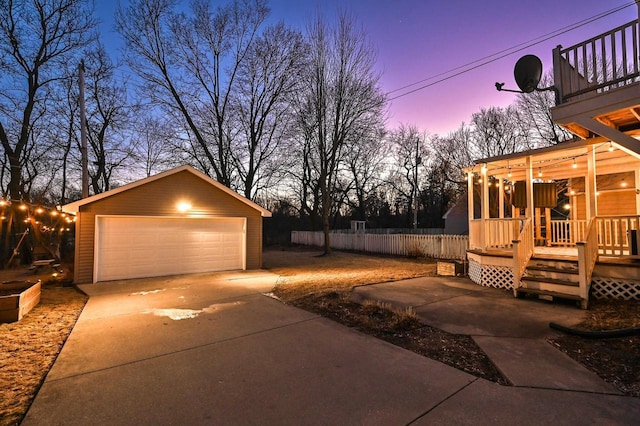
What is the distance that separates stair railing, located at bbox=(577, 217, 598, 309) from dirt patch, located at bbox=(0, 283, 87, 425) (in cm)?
773

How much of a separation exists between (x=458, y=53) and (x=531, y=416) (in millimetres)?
11327

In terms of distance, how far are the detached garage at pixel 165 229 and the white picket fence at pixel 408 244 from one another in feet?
25.5

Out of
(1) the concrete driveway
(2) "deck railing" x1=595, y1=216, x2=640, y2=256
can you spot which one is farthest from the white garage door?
(2) "deck railing" x1=595, y1=216, x2=640, y2=256

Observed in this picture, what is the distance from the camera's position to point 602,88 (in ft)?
14.7

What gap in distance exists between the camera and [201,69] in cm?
1695

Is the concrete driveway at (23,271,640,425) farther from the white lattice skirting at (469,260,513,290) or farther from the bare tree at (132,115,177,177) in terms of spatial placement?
the bare tree at (132,115,177,177)

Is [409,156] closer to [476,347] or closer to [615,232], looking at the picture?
[615,232]

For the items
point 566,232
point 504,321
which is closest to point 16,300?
point 504,321

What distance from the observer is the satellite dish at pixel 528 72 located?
554 centimetres

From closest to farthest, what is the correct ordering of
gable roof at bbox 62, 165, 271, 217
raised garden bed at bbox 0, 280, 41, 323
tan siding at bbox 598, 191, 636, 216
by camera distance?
1. raised garden bed at bbox 0, 280, 41, 323
2. gable roof at bbox 62, 165, 271, 217
3. tan siding at bbox 598, 191, 636, 216

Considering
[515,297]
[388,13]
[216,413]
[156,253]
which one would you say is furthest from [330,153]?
[216,413]

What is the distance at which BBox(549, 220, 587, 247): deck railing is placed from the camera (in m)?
9.53

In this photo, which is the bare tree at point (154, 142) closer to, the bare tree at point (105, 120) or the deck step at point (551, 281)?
the bare tree at point (105, 120)

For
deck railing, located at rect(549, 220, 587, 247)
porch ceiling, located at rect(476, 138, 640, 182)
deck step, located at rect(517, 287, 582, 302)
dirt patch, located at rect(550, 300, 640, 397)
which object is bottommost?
dirt patch, located at rect(550, 300, 640, 397)
